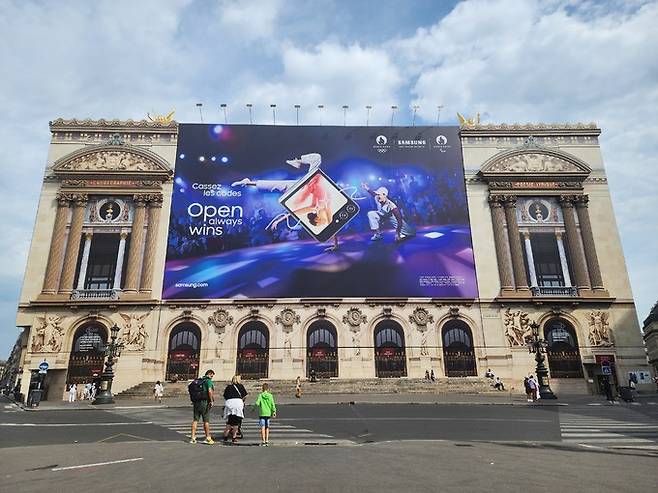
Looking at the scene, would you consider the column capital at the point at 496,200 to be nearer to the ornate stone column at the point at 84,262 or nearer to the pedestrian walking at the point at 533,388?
the pedestrian walking at the point at 533,388

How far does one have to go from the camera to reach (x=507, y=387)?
36.2m

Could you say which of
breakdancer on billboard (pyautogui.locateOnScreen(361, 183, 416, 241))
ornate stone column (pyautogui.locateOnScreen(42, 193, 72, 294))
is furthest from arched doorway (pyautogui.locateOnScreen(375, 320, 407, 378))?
ornate stone column (pyautogui.locateOnScreen(42, 193, 72, 294))

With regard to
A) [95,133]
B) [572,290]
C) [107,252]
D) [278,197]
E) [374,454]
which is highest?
[95,133]

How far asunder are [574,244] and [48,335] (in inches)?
1685

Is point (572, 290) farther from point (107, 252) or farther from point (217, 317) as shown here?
point (107, 252)

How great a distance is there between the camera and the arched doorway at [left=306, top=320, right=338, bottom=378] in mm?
37375

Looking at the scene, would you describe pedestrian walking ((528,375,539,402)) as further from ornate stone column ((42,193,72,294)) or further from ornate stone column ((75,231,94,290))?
ornate stone column ((42,193,72,294))

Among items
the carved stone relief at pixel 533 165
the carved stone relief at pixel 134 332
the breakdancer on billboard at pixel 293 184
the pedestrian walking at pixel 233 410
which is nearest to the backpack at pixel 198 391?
the pedestrian walking at pixel 233 410

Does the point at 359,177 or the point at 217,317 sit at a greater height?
the point at 359,177

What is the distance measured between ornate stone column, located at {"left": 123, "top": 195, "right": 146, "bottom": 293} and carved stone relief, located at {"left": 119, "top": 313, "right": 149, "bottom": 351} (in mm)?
2175

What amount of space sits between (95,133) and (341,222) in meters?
23.3

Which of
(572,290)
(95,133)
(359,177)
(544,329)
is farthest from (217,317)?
(572,290)

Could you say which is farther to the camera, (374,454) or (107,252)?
(107,252)

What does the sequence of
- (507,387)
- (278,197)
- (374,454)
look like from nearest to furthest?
(374,454) → (507,387) → (278,197)
